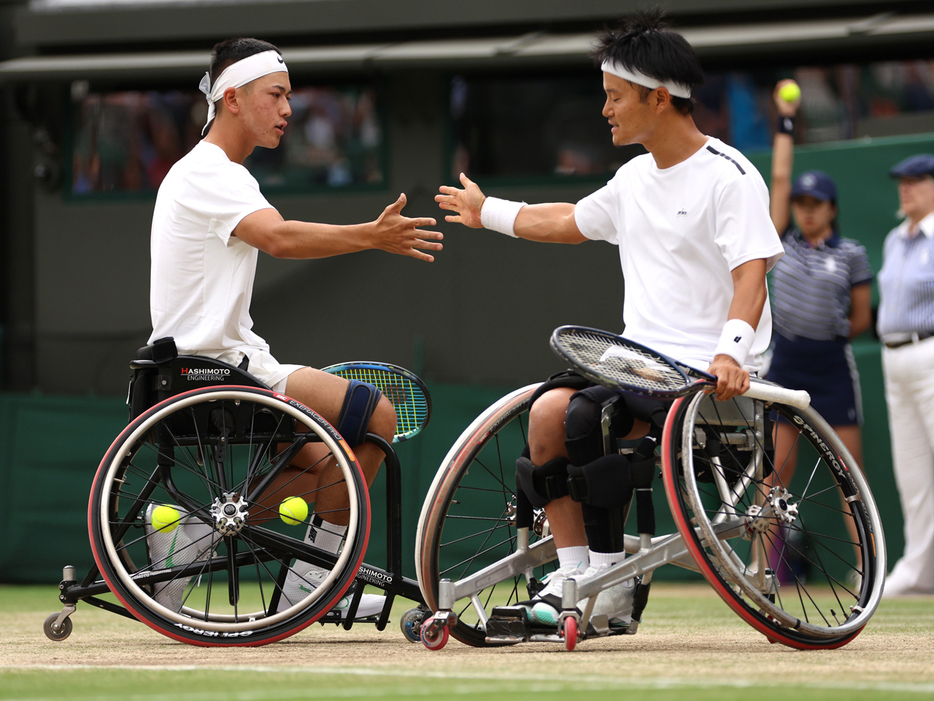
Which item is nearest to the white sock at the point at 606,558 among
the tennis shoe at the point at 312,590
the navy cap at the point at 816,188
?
the tennis shoe at the point at 312,590

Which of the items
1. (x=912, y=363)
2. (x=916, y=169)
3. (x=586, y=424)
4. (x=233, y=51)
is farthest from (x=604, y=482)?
(x=916, y=169)

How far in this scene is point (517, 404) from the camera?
3965 millimetres

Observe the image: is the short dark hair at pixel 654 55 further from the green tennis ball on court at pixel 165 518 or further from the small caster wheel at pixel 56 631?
the small caster wheel at pixel 56 631

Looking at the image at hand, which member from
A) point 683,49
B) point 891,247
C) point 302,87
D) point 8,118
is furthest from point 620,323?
point 8,118

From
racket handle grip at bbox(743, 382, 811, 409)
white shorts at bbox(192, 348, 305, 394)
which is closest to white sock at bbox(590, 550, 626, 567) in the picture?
racket handle grip at bbox(743, 382, 811, 409)

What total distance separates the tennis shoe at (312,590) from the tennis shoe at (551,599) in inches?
25.0

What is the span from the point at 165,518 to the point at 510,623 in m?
1.09

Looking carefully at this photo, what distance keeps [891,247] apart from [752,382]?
3791mm

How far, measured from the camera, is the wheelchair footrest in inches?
145

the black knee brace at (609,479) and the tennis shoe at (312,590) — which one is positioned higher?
the black knee brace at (609,479)

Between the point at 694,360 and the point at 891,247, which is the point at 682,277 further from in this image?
the point at 891,247

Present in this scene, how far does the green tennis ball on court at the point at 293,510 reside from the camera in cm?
393

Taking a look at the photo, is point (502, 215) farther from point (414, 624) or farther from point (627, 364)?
point (414, 624)

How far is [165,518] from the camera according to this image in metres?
4.01
